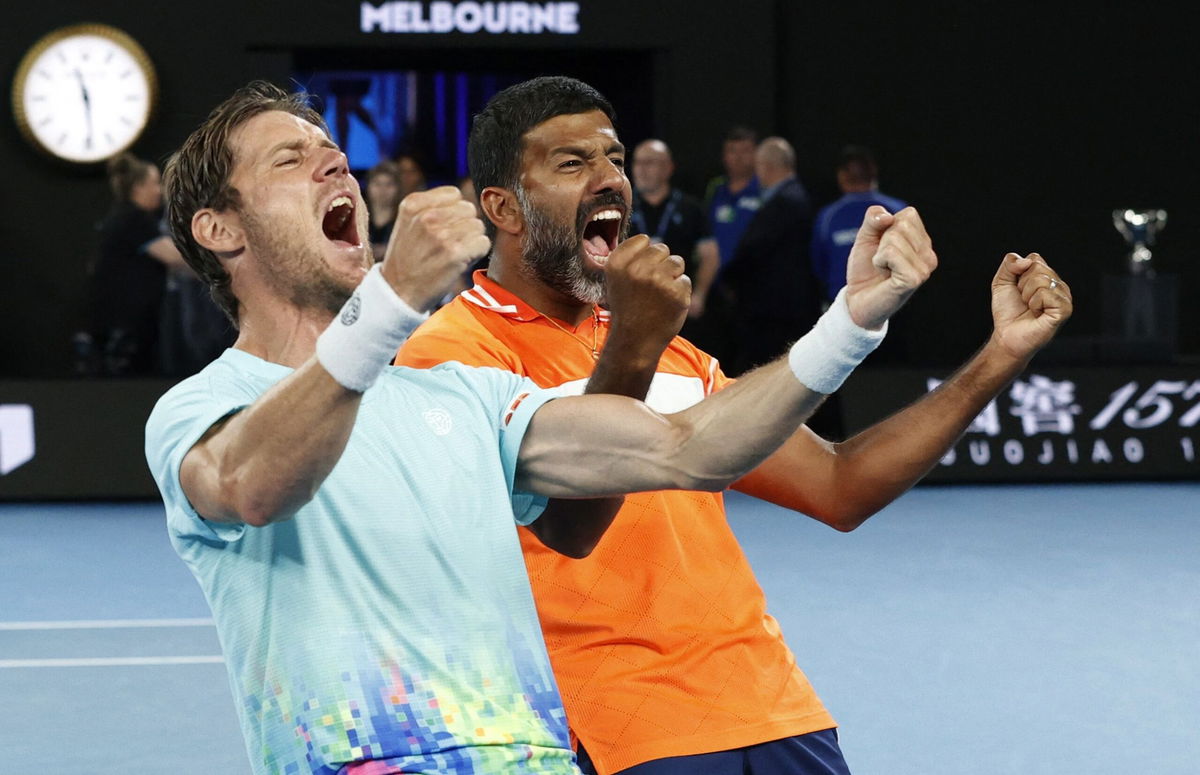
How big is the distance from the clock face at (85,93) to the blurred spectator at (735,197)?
13.6ft

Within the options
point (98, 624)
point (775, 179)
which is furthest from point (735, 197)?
point (98, 624)

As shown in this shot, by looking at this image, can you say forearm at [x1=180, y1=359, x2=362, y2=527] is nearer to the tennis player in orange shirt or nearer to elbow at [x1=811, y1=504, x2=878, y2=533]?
the tennis player in orange shirt

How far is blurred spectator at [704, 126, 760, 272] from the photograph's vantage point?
34.2ft

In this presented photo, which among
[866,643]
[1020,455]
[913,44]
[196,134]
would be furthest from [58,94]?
[196,134]

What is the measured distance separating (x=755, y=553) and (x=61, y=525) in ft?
11.7

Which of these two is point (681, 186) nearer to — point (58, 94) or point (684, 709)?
point (58, 94)

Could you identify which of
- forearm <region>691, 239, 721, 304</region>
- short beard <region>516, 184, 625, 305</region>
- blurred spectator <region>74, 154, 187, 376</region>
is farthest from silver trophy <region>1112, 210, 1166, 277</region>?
short beard <region>516, 184, 625, 305</region>

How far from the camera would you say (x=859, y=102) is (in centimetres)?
1239

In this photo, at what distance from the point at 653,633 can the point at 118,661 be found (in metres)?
3.66

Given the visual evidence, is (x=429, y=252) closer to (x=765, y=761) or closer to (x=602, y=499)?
(x=602, y=499)

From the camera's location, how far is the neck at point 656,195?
9797 mm

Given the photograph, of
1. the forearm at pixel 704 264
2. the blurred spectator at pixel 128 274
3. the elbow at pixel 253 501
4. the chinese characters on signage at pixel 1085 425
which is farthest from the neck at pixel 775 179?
the elbow at pixel 253 501

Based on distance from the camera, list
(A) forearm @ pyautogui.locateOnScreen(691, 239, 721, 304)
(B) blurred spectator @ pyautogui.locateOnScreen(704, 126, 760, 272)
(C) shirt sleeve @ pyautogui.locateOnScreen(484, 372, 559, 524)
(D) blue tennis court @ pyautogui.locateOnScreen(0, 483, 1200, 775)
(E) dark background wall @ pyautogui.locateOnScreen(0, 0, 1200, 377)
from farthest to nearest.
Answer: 1. (E) dark background wall @ pyautogui.locateOnScreen(0, 0, 1200, 377)
2. (B) blurred spectator @ pyautogui.locateOnScreen(704, 126, 760, 272)
3. (A) forearm @ pyautogui.locateOnScreen(691, 239, 721, 304)
4. (D) blue tennis court @ pyautogui.locateOnScreen(0, 483, 1200, 775)
5. (C) shirt sleeve @ pyautogui.locateOnScreen(484, 372, 559, 524)

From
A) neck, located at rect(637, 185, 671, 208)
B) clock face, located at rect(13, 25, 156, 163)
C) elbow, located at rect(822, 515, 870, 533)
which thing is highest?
clock face, located at rect(13, 25, 156, 163)
